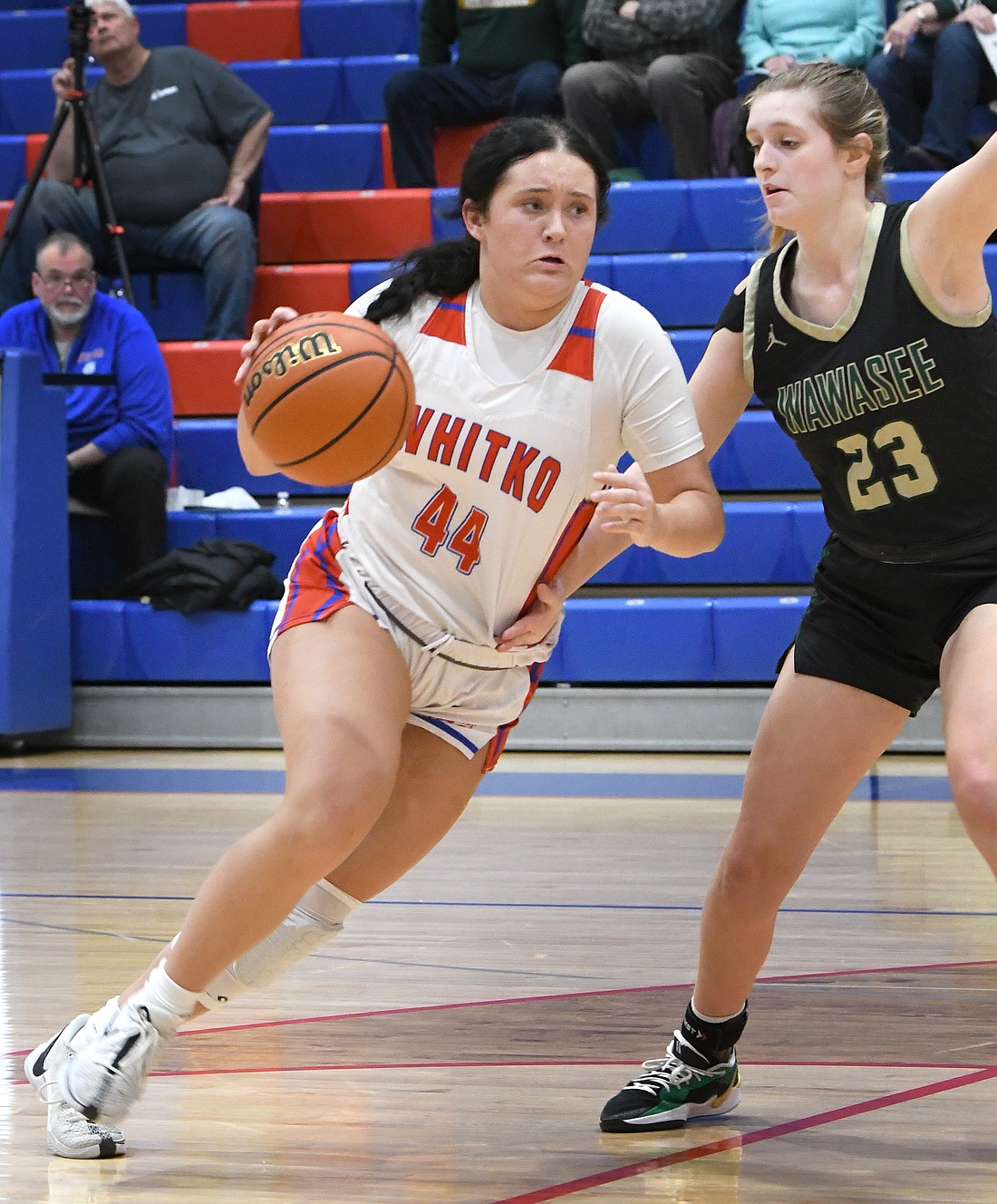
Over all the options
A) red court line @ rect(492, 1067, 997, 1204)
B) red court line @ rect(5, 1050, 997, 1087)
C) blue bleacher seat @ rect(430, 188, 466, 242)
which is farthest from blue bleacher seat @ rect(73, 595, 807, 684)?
red court line @ rect(492, 1067, 997, 1204)

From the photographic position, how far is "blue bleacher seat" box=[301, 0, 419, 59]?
9859mm

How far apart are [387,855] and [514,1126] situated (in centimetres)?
48

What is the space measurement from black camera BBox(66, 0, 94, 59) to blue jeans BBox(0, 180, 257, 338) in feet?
2.41

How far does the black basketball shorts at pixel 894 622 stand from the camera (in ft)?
8.08

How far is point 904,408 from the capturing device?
2.46 meters

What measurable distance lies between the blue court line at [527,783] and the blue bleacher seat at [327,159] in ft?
13.5

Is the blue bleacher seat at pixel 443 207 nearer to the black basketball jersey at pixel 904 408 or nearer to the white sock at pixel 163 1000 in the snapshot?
the black basketball jersey at pixel 904 408

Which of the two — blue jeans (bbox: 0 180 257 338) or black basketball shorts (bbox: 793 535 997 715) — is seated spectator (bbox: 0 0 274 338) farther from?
black basketball shorts (bbox: 793 535 997 715)

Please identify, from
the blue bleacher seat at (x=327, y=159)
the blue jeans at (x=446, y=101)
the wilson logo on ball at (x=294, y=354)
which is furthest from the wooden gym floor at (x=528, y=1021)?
the blue bleacher seat at (x=327, y=159)

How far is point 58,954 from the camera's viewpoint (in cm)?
370

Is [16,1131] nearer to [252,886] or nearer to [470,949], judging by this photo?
[252,886]

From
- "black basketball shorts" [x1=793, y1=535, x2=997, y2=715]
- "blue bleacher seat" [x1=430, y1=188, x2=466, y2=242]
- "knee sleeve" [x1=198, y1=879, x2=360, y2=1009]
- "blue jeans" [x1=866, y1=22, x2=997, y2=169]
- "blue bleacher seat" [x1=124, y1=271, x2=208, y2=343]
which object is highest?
"blue jeans" [x1=866, y1=22, x2=997, y2=169]

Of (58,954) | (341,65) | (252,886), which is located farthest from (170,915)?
(341,65)

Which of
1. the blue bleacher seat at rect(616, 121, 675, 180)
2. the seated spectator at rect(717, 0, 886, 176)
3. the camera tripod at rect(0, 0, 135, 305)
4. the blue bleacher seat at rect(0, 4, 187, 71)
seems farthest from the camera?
the blue bleacher seat at rect(0, 4, 187, 71)
